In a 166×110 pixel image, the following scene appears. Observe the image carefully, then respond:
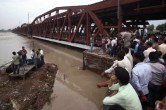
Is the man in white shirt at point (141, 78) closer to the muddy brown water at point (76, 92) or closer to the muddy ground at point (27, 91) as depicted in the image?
the muddy brown water at point (76, 92)

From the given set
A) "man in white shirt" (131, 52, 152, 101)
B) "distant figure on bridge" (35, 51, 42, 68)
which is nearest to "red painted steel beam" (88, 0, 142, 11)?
"distant figure on bridge" (35, 51, 42, 68)

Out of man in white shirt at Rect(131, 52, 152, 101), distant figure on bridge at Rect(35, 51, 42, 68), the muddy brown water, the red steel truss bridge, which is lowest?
the muddy brown water

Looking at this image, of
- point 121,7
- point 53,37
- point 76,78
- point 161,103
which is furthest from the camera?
point 53,37

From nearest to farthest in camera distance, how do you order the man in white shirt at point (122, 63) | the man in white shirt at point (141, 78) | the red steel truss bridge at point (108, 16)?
the man in white shirt at point (141, 78) → the man in white shirt at point (122, 63) → the red steel truss bridge at point (108, 16)

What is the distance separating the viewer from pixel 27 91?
991cm

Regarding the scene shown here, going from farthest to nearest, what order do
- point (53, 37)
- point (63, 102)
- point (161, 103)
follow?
point (53, 37), point (63, 102), point (161, 103)

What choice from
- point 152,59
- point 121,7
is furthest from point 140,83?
point 121,7

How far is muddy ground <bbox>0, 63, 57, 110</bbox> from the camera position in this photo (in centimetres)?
825

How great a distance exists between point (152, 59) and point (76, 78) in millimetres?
8167

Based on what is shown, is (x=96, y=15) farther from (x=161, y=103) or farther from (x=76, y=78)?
(x=161, y=103)

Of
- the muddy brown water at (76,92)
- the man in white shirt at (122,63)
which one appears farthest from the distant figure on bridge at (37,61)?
the man in white shirt at (122,63)

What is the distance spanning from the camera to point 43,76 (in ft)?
41.1

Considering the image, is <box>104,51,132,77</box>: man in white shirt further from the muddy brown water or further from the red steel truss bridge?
the red steel truss bridge

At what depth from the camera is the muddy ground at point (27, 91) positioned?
825 centimetres
